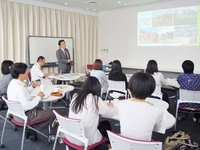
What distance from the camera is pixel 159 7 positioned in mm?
6262

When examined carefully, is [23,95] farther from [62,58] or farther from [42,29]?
[42,29]

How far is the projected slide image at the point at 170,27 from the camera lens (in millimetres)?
5656

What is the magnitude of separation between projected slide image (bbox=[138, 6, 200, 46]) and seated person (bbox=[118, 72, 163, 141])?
4885mm

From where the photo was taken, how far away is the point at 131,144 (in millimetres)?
1379

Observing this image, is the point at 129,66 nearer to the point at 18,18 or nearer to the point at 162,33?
the point at 162,33

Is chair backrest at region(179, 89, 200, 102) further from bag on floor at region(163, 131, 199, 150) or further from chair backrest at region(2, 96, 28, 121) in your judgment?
chair backrest at region(2, 96, 28, 121)

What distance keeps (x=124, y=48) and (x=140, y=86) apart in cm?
587

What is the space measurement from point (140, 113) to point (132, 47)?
582 centimetres

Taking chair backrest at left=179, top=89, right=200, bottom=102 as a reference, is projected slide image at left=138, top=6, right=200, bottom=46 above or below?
above

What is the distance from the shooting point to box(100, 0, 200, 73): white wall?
5922 mm

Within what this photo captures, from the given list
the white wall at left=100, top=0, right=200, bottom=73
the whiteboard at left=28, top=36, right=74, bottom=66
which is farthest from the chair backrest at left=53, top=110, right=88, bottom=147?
the white wall at left=100, top=0, right=200, bottom=73

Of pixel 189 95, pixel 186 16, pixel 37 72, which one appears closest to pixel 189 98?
pixel 189 95

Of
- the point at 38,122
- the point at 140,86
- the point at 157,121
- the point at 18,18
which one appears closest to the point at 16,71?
the point at 38,122

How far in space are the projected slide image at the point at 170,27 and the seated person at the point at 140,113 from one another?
4.88m
